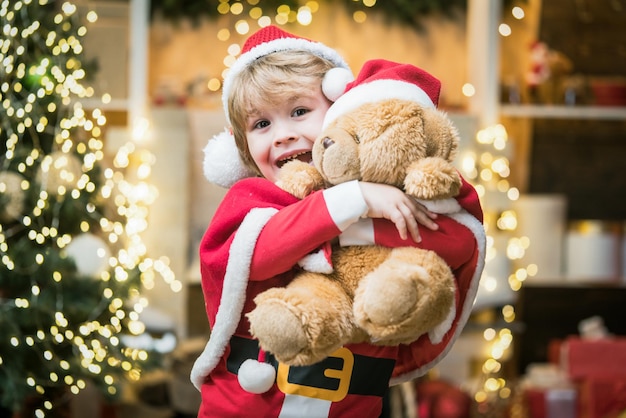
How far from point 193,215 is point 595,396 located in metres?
1.49

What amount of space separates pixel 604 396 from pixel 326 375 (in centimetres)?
193

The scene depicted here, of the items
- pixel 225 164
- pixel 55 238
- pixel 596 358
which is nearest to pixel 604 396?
pixel 596 358

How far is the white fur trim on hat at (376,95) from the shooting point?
1048mm

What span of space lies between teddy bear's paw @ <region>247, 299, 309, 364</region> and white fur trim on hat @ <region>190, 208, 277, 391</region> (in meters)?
0.11

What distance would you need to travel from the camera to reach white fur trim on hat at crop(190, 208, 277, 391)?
104 cm

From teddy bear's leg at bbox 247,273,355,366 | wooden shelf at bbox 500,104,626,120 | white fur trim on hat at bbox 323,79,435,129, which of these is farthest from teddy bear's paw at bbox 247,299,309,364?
wooden shelf at bbox 500,104,626,120

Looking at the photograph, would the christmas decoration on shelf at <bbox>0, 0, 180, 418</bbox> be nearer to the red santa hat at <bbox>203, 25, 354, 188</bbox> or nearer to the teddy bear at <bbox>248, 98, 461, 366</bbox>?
the red santa hat at <bbox>203, 25, 354, 188</bbox>

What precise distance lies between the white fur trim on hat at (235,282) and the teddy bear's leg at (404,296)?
0.16 metres

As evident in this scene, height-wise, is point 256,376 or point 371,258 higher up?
point 371,258

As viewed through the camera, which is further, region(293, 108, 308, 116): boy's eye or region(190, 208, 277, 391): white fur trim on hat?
region(293, 108, 308, 116): boy's eye

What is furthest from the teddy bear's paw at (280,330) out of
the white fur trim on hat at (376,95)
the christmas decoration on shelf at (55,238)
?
the christmas decoration on shelf at (55,238)

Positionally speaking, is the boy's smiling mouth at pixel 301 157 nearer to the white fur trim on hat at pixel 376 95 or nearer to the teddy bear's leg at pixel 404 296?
the white fur trim on hat at pixel 376 95

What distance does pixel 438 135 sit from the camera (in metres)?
1.03

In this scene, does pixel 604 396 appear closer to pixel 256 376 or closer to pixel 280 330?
pixel 256 376
